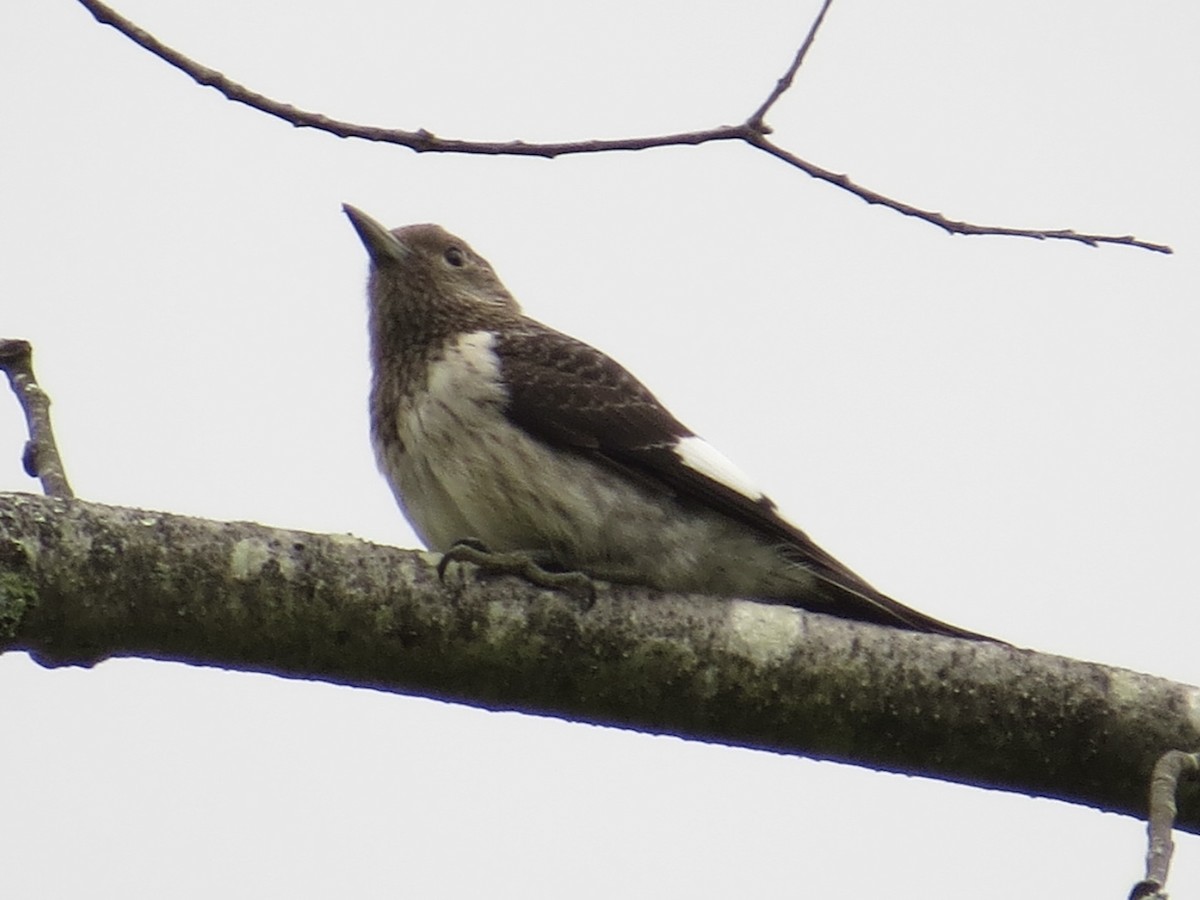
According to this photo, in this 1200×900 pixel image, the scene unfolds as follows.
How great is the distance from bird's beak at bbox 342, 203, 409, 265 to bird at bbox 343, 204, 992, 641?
801 millimetres

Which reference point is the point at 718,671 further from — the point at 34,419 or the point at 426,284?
the point at 426,284

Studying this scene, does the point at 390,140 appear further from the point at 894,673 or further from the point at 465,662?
the point at 894,673

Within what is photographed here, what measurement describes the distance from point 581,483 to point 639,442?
266 millimetres

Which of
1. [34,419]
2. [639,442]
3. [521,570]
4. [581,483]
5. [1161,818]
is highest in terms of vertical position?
[639,442]

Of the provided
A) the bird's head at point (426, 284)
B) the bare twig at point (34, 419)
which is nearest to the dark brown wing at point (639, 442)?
the bird's head at point (426, 284)

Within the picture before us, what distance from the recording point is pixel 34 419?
11.6 ft

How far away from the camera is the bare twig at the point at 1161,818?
95.9 inches

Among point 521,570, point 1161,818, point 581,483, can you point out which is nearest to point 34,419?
point 521,570

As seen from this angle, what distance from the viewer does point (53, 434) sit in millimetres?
3480

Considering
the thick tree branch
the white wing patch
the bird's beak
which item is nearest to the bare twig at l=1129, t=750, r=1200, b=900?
the thick tree branch

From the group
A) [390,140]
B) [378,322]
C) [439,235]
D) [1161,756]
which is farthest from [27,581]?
[439,235]

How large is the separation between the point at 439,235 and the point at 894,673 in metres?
3.09

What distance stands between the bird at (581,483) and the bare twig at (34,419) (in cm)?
107

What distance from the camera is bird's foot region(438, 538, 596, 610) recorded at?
323cm
